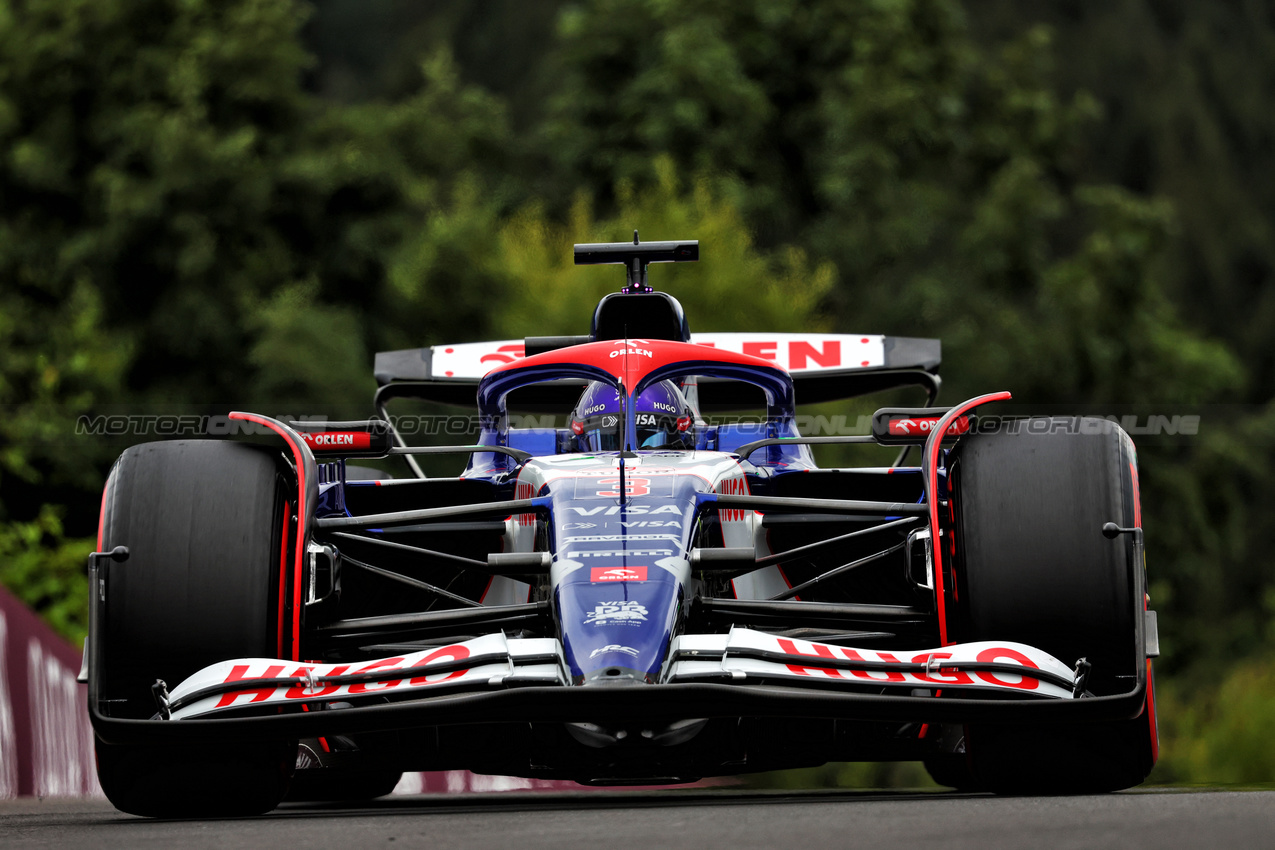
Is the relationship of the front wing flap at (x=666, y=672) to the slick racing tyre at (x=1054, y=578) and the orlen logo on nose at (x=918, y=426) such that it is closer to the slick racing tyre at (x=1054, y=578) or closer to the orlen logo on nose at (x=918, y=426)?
the slick racing tyre at (x=1054, y=578)

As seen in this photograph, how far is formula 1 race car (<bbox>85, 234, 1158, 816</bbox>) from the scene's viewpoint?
5156 mm

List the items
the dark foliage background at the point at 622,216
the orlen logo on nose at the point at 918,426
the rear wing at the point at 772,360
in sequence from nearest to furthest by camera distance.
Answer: the orlen logo on nose at the point at 918,426
the rear wing at the point at 772,360
the dark foliage background at the point at 622,216

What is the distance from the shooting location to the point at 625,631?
17.2ft

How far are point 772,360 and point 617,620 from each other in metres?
→ 4.43

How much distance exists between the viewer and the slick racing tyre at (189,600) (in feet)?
18.0

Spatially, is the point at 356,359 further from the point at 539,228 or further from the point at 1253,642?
the point at 1253,642

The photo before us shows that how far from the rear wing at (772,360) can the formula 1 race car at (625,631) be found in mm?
2761

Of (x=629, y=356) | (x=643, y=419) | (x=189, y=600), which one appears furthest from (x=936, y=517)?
(x=189, y=600)

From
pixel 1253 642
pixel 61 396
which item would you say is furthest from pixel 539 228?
pixel 1253 642

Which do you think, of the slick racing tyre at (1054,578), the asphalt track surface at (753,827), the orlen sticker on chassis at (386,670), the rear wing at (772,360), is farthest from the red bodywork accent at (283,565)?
the rear wing at (772,360)

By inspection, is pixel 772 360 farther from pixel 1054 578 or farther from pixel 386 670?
pixel 386 670

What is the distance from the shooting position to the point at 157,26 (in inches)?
1281

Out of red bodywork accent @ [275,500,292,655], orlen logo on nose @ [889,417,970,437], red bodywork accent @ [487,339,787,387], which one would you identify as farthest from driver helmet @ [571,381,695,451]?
red bodywork accent @ [275,500,292,655]

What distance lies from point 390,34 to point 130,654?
2742 inches
